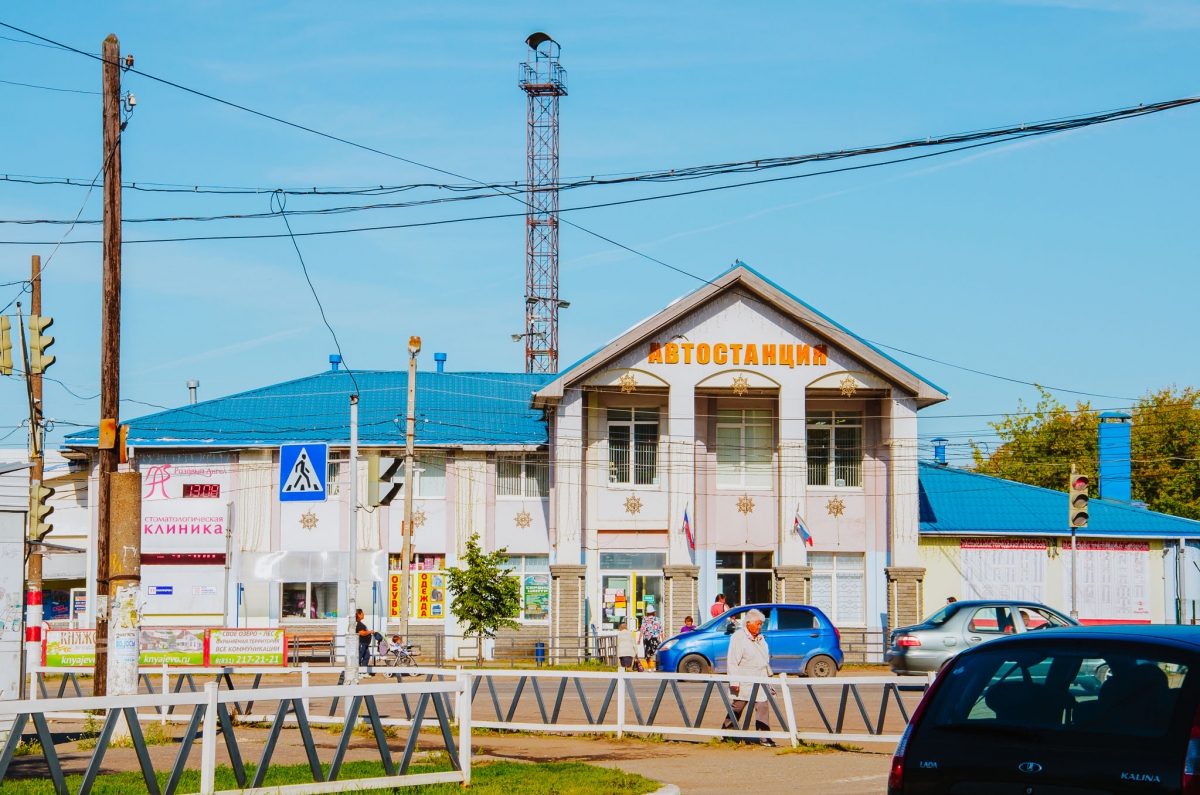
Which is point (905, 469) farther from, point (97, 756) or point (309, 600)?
point (97, 756)

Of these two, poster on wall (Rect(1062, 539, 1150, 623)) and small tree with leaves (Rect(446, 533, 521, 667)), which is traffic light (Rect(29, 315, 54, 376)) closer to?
small tree with leaves (Rect(446, 533, 521, 667))

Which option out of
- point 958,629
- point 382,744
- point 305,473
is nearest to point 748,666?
point 382,744

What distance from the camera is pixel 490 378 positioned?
1871 inches

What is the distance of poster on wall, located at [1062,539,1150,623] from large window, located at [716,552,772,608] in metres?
9.28

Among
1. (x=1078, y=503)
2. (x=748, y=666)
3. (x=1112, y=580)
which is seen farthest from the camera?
(x=1112, y=580)

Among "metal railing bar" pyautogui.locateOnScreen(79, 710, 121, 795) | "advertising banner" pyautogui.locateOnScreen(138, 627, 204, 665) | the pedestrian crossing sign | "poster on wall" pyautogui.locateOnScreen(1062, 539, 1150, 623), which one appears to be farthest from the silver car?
"metal railing bar" pyautogui.locateOnScreen(79, 710, 121, 795)

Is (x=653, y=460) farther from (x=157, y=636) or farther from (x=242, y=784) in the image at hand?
(x=242, y=784)

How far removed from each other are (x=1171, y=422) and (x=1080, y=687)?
202 feet

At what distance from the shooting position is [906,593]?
3828 cm

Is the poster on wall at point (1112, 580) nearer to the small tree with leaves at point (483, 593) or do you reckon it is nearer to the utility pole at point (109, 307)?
the small tree with leaves at point (483, 593)

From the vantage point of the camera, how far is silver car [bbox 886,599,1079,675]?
23.9m

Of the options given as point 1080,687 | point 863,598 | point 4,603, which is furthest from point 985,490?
point 1080,687

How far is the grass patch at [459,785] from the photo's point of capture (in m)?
10.5

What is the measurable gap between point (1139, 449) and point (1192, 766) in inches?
2482
